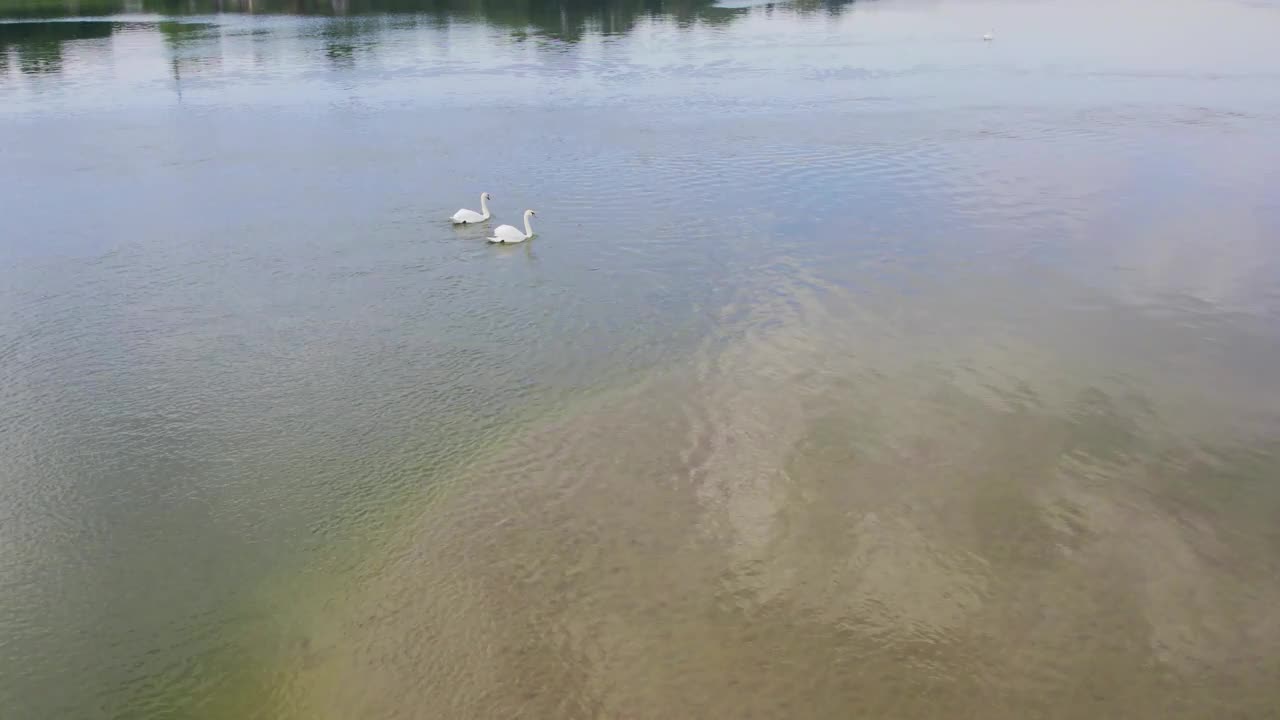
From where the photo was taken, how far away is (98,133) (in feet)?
84.7

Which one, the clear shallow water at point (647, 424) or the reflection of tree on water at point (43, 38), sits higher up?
the reflection of tree on water at point (43, 38)

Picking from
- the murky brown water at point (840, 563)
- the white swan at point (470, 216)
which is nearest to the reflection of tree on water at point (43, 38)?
the white swan at point (470, 216)

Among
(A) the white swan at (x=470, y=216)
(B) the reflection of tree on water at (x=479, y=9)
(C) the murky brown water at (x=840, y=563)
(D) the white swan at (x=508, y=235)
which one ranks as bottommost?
(C) the murky brown water at (x=840, y=563)

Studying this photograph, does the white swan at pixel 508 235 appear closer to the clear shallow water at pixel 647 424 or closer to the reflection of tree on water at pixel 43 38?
the clear shallow water at pixel 647 424

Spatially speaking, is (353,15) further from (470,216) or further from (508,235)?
(508,235)

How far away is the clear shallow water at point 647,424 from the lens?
784 centimetres

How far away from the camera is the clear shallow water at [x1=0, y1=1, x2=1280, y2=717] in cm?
784

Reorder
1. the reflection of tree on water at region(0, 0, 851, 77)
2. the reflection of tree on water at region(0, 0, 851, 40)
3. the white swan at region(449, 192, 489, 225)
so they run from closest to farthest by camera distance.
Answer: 1. the white swan at region(449, 192, 489, 225)
2. the reflection of tree on water at region(0, 0, 851, 77)
3. the reflection of tree on water at region(0, 0, 851, 40)

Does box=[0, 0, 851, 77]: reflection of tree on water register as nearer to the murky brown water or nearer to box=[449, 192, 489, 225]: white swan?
box=[449, 192, 489, 225]: white swan

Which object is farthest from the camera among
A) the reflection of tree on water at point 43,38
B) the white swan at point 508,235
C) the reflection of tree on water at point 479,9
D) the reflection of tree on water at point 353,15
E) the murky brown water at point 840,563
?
the reflection of tree on water at point 479,9

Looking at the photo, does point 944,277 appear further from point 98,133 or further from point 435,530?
point 98,133

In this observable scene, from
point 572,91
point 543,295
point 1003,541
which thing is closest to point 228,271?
point 543,295

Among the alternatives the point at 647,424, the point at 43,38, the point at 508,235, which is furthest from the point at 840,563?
the point at 43,38

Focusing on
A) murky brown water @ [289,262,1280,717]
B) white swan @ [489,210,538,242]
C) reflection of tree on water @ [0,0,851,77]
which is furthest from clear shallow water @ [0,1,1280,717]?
reflection of tree on water @ [0,0,851,77]
